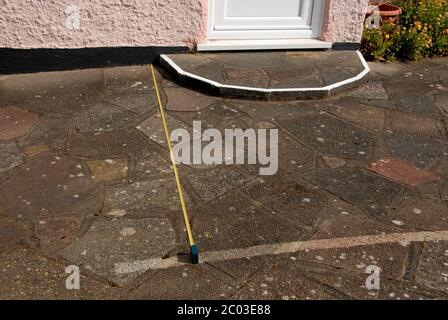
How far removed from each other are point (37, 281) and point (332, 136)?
9.72ft

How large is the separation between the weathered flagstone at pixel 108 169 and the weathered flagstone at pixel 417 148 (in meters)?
2.48

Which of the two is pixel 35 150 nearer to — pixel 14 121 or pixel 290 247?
pixel 14 121

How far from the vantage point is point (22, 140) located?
417 cm

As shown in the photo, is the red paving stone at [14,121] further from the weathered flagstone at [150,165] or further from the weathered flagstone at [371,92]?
the weathered flagstone at [371,92]

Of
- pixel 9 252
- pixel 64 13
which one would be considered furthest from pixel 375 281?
pixel 64 13

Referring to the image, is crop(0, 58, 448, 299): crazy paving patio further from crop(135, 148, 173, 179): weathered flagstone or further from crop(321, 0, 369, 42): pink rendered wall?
crop(321, 0, 369, 42): pink rendered wall

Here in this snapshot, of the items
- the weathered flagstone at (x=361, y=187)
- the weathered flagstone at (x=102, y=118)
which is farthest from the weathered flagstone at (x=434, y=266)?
the weathered flagstone at (x=102, y=118)

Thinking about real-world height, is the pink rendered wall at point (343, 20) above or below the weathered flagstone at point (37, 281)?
above

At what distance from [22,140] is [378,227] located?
126 inches

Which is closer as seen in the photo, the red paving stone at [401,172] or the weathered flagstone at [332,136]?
the red paving stone at [401,172]

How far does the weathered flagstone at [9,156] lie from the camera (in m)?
3.81

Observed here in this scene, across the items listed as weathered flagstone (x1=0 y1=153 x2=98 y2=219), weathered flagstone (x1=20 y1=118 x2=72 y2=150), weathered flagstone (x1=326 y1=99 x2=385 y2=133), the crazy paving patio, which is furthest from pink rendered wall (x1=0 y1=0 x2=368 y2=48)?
weathered flagstone (x1=0 y1=153 x2=98 y2=219)

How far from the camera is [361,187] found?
12.2 ft
